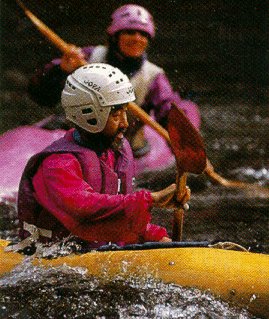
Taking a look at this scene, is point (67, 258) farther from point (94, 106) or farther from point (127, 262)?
point (94, 106)

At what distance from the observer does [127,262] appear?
3750 mm

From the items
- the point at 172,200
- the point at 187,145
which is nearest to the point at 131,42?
the point at 187,145

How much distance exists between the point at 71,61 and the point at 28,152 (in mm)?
749

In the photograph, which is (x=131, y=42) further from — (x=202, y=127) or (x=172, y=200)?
(x=172, y=200)

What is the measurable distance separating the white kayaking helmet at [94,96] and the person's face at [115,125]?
0.02 m

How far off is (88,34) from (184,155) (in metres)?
6.81

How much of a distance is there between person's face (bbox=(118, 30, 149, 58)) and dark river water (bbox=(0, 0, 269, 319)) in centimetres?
88

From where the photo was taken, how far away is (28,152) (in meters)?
6.47

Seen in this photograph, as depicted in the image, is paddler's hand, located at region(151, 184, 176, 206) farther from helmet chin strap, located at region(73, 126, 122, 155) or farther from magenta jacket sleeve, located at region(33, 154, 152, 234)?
helmet chin strap, located at region(73, 126, 122, 155)

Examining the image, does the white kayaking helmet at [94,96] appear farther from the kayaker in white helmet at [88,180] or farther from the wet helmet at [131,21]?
the wet helmet at [131,21]

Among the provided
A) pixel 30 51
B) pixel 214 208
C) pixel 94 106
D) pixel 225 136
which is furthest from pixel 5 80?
pixel 94 106

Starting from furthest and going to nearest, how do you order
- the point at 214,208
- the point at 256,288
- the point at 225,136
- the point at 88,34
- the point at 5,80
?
1. the point at 88,34
2. the point at 5,80
3. the point at 225,136
4. the point at 214,208
5. the point at 256,288

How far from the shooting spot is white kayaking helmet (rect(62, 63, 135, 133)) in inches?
151

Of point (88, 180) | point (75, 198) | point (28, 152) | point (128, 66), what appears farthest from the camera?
point (28, 152)
